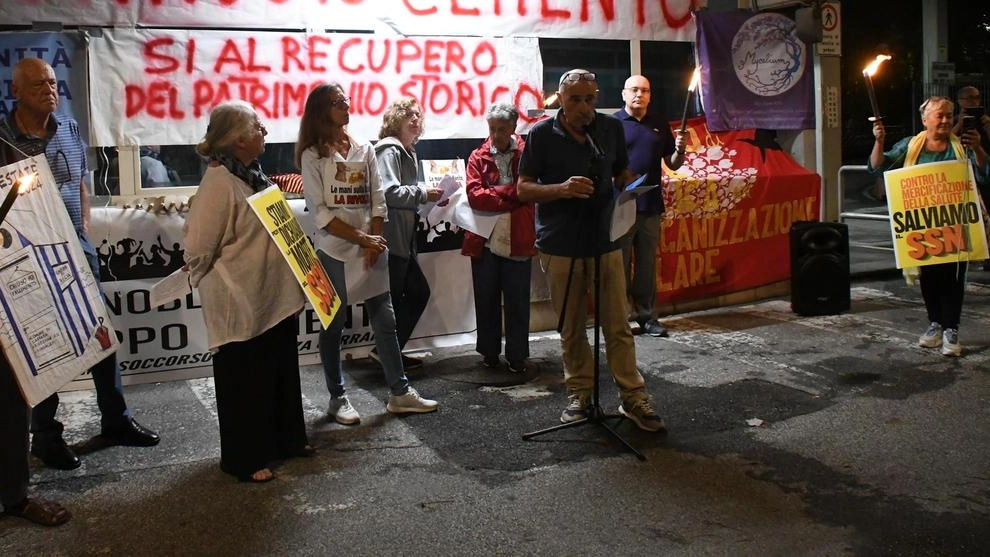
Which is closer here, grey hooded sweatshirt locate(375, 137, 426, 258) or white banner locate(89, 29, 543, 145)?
grey hooded sweatshirt locate(375, 137, 426, 258)

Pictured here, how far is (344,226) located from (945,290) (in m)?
4.35

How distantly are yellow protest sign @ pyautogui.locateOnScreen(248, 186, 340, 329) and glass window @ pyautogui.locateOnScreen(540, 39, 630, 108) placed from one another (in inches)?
156

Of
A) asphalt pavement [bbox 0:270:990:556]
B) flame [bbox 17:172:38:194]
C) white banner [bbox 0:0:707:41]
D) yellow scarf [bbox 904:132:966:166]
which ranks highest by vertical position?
white banner [bbox 0:0:707:41]

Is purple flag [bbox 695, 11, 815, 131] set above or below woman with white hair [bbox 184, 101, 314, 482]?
above

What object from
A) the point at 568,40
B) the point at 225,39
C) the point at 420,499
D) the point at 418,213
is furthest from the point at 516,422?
Answer: the point at 568,40

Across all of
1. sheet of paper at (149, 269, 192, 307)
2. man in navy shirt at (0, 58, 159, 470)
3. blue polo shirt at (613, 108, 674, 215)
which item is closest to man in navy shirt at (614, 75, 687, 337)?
blue polo shirt at (613, 108, 674, 215)

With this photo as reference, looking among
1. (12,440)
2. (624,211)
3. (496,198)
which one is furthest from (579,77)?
(12,440)

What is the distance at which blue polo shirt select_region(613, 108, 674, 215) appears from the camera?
766 cm

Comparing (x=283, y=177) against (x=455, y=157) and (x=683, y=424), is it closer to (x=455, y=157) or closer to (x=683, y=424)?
(x=455, y=157)

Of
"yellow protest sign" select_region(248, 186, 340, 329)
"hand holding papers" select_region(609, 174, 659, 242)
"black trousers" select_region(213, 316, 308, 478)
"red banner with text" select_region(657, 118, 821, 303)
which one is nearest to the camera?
"yellow protest sign" select_region(248, 186, 340, 329)

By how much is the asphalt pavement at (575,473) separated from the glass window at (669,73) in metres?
2.90

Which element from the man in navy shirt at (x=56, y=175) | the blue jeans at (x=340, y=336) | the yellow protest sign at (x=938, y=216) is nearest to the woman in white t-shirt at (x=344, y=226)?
the blue jeans at (x=340, y=336)

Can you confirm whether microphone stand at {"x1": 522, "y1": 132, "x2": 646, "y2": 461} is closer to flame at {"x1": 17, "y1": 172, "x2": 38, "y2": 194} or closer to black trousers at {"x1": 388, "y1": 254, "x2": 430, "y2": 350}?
black trousers at {"x1": 388, "y1": 254, "x2": 430, "y2": 350}

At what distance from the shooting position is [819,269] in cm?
848
